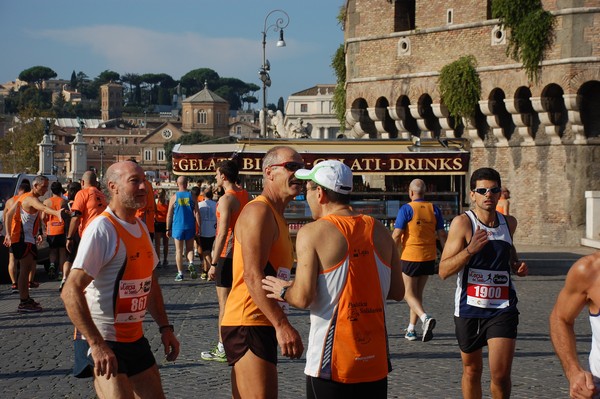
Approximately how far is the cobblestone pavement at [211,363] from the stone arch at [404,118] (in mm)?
16819

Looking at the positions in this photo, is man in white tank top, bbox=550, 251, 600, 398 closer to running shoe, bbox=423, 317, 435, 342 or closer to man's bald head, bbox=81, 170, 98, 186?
running shoe, bbox=423, 317, 435, 342

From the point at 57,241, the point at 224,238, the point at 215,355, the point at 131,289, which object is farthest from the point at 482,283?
the point at 57,241

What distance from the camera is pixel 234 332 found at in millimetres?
6059

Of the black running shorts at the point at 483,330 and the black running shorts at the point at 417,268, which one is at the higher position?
the black running shorts at the point at 483,330

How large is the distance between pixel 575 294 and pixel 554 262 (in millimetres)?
17913

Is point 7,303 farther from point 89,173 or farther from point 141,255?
point 141,255

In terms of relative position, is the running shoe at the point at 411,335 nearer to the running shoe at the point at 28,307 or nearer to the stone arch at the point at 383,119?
the running shoe at the point at 28,307

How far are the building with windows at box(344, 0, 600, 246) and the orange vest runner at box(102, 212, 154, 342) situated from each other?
21.6 metres

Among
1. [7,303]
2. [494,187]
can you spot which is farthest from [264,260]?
[7,303]

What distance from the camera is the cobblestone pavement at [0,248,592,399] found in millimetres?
8750

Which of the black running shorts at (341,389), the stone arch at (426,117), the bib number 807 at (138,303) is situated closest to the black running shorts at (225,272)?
the bib number 807 at (138,303)

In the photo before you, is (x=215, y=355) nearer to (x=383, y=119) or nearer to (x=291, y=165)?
(x=291, y=165)

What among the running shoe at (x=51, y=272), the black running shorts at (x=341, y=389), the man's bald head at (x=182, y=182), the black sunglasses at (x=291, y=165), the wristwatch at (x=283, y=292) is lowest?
the running shoe at (x=51, y=272)

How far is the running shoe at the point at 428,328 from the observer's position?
10930 millimetres
